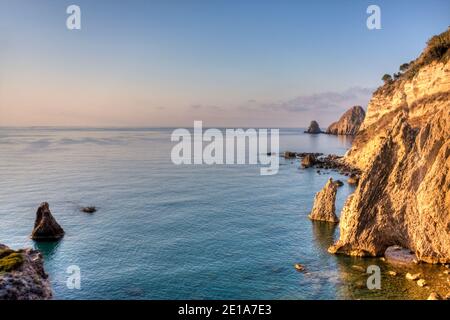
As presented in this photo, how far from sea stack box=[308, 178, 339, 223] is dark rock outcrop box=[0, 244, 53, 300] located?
160 feet

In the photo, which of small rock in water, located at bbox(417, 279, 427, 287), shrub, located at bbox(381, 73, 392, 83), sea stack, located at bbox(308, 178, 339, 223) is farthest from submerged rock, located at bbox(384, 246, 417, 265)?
shrub, located at bbox(381, 73, 392, 83)

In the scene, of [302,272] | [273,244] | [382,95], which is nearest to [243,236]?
[273,244]

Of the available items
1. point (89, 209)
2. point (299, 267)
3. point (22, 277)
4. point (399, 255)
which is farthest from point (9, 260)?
point (399, 255)

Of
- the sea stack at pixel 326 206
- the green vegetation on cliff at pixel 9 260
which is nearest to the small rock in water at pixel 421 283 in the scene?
the sea stack at pixel 326 206

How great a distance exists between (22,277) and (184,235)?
30339 mm

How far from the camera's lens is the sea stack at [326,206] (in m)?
75.4

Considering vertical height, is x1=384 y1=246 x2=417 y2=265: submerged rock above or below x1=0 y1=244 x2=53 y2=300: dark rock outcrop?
below

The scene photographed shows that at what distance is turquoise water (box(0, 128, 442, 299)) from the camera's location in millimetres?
48406

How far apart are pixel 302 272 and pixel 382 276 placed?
981 cm

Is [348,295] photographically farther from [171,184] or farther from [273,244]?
[171,184]

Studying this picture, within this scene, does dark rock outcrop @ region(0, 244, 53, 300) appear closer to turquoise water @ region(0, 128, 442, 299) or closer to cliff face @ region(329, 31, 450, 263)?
turquoise water @ region(0, 128, 442, 299)

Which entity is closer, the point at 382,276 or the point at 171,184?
the point at 382,276
